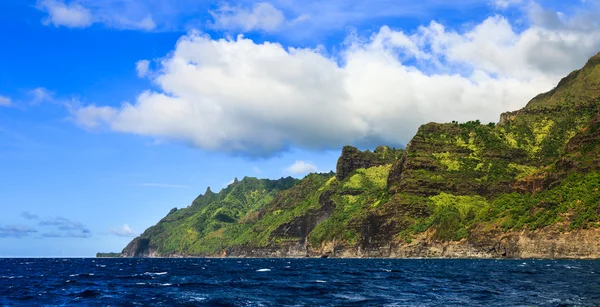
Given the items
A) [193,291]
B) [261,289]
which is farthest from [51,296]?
[261,289]

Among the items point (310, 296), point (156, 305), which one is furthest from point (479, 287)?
point (156, 305)

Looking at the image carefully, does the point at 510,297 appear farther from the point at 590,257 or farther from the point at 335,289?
the point at 590,257

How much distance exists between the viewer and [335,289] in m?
69.8

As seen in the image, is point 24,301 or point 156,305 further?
point 24,301

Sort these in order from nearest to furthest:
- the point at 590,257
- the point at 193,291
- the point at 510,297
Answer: the point at 510,297 < the point at 193,291 < the point at 590,257

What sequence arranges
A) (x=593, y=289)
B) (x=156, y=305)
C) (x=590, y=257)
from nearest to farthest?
(x=156, y=305) < (x=593, y=289) < (x=590, y=257)

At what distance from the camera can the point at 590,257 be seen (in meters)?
191

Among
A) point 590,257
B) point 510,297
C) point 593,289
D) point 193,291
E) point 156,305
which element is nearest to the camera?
point 156,305

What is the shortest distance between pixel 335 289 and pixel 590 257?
6198 inches

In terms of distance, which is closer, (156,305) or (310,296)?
(156,305)

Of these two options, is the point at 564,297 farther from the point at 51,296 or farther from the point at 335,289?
the point at 51,296

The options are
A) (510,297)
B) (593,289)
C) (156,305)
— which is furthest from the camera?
(593,289)

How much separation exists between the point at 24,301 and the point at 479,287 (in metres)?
56.0

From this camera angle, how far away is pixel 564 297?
56594 millimetres
